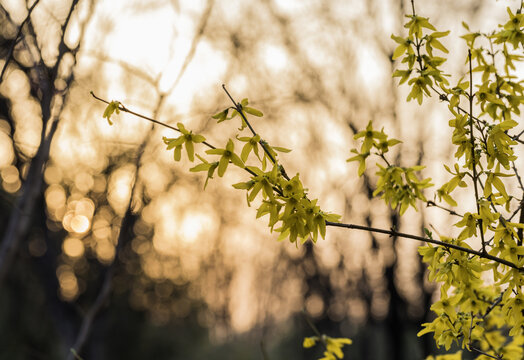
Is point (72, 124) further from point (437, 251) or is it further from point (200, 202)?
point (200, 202)

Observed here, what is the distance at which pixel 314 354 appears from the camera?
1720cm

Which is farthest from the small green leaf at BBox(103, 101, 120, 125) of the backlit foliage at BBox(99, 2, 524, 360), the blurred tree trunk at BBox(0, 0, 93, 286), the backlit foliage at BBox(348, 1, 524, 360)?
the backlit foliage at BBox(348, 1, 524, 360)

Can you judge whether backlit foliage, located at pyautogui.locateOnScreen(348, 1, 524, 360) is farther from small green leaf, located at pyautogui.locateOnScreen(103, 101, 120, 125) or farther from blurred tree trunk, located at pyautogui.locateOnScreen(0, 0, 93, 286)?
blurred tree trunk, located at pyautogui.locateOnScreen(0, 0, 93, 286)

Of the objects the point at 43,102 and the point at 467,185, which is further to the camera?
the point at 43,102

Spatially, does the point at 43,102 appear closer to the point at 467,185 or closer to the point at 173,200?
the point at 467,185

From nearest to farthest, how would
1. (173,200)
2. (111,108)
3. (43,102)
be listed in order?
1. (111,108)
2. (43,102)
3. (173,200)

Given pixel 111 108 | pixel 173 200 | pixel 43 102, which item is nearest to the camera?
pixel 111 108

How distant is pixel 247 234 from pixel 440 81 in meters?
15.7

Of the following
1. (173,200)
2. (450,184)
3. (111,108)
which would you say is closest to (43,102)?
(111,108)

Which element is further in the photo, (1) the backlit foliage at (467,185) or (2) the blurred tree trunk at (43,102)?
(2) the blurred tree trunk at (43,102)

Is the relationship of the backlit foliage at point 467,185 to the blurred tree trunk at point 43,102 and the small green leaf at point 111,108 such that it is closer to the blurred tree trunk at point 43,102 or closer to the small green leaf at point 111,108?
the small green leaf at point 111,108

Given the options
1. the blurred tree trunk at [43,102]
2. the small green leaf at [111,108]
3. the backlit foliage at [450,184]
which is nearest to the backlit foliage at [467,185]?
the backlit foliage at [450,184]

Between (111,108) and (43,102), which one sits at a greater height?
(43,102)

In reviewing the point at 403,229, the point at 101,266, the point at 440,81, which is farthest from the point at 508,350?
the point at 101,266
